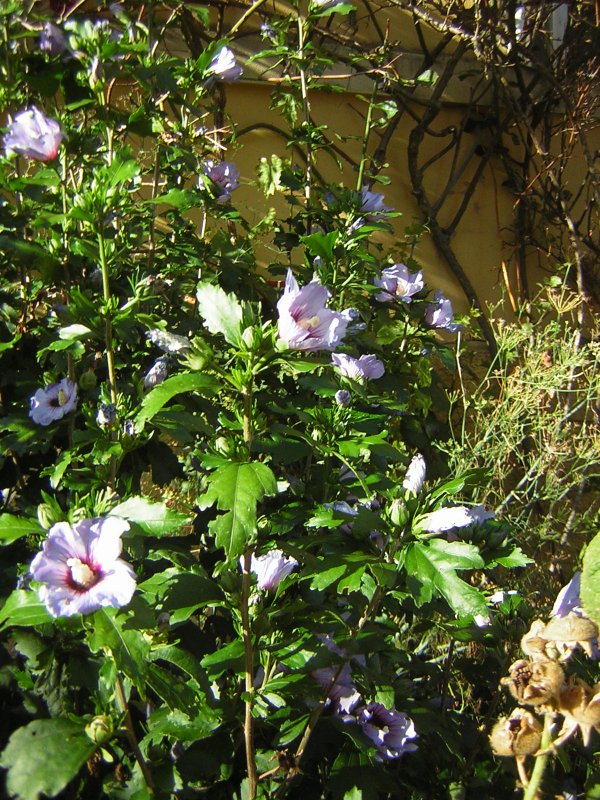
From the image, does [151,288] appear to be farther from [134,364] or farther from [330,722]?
[330,722]

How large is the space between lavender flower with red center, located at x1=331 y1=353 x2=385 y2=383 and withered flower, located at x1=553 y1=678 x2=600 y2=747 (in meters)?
0.74

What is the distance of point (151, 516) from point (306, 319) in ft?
1.20

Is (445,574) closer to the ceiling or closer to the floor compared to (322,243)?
closer to the floor

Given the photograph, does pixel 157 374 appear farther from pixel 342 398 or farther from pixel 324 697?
pixel 324 697

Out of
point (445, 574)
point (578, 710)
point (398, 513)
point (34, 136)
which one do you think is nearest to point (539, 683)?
point (578, 710)

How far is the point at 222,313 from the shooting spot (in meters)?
1.27

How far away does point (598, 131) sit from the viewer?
423 centimetres

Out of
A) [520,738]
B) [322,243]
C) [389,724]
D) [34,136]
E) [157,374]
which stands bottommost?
Answer: [389,724]

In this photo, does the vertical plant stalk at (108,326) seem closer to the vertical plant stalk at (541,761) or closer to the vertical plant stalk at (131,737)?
the vertical plant stalk at (131,737)

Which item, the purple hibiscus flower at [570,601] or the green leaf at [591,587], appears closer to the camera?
the green leaf at [591,587]

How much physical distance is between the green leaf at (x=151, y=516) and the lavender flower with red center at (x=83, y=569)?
0.05m

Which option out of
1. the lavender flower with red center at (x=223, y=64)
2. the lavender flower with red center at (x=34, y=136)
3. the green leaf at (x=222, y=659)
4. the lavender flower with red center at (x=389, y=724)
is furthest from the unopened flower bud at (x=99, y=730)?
the lavender flower with red center at (x=223, y=64)

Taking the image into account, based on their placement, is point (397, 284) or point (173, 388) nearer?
point (173, 388)

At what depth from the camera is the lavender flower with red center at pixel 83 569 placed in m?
1.14
